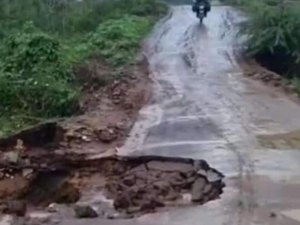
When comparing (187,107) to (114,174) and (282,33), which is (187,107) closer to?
(114,174)

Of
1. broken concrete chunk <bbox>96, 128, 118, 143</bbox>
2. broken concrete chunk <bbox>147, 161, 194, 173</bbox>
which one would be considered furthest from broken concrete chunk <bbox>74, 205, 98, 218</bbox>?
broken concrete chunk <bbox>96, 128, 118, 143</bbox>

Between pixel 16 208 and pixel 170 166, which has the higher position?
pixel 16 208

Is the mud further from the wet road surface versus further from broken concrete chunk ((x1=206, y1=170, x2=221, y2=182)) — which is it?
the wet road surface

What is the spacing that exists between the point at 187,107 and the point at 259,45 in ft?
21.3

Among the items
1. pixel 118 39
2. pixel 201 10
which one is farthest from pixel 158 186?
pixel 201 10

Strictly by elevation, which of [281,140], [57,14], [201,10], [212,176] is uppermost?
[212,176]

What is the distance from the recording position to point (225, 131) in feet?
40.8

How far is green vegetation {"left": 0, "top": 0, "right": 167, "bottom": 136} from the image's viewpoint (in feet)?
47.8

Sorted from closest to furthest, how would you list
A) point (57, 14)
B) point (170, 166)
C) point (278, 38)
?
1. point (170, 166)
2. point (278, 38)
3. point (57, 14)

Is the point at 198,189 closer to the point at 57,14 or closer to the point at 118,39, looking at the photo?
A: the point at 118,39

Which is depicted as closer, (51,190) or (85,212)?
(85,212)

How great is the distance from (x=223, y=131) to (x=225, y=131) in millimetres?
32

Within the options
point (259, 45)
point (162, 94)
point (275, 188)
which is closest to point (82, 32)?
point (259, 45)

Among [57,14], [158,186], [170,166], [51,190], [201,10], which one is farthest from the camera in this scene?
[201,10]
